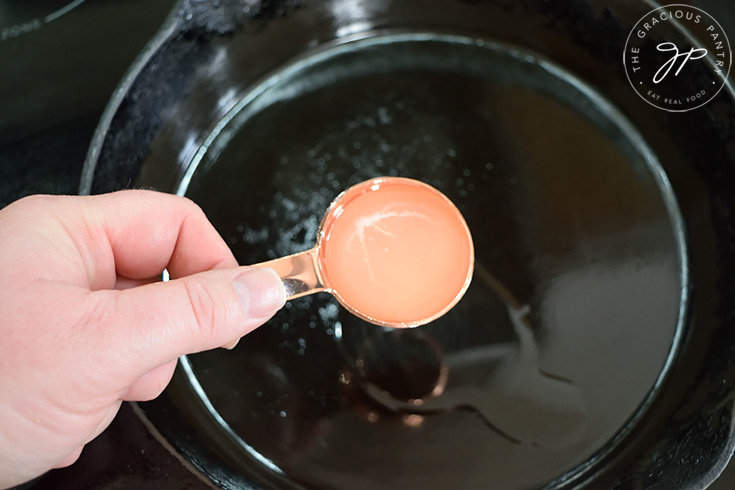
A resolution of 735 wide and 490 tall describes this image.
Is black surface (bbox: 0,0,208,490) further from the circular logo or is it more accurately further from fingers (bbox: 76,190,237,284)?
the circular logo

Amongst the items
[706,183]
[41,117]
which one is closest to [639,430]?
[706,183]

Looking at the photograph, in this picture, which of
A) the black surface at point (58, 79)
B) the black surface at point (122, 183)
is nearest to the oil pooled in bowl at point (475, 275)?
the black surface at point (122, 183)

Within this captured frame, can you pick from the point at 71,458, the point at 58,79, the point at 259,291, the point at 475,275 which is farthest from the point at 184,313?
the point at 58,79

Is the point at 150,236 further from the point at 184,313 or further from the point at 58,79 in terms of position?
the point at 58,79

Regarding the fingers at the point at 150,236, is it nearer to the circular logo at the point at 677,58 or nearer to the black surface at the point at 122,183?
the black surface at the point at 122,183

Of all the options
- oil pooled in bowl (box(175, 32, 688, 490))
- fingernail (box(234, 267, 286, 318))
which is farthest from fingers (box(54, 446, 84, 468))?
fingernail (box(234, 267, 286, 318))

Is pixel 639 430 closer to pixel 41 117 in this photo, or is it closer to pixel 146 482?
pixel 146 482

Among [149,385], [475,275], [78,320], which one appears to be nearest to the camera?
[78,320]

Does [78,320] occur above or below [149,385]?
above
